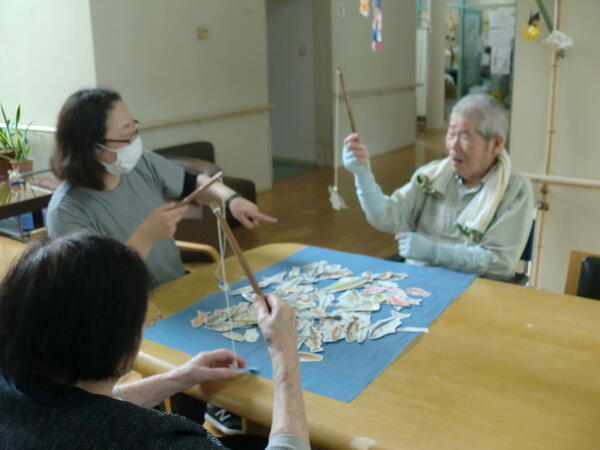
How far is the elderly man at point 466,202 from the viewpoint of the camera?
1934mm

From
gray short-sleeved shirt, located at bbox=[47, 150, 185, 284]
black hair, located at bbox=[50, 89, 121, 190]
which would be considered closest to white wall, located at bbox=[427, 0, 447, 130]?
gray short-sleeved shirt, located at bbox=[47, 150, 185, 284]

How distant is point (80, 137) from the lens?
6.07ft

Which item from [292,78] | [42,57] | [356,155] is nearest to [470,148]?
[356,155]

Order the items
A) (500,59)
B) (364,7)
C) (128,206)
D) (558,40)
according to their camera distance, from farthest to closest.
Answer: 1. (364,7)
2. (500,59)
3. (558,40)
4. (128,206)

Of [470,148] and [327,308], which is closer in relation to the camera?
[327,308]

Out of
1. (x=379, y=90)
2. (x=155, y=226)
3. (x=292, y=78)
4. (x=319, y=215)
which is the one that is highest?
(x=292, y=78)

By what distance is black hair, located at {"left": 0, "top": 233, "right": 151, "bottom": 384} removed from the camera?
0.81 meters

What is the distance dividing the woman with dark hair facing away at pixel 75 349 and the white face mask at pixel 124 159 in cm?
104

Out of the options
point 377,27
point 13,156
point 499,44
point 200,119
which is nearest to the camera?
point 13,156

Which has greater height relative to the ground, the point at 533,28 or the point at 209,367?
the point at 533,28

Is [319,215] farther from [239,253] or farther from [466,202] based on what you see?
[239,253]

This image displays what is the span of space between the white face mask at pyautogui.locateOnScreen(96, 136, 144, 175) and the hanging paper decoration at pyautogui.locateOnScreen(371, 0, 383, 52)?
5646mm

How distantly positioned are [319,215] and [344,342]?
3585 mm

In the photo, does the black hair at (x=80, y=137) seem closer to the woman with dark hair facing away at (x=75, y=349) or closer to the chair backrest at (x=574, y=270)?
the woman with dark hair facing away at (x=75, y=349)
